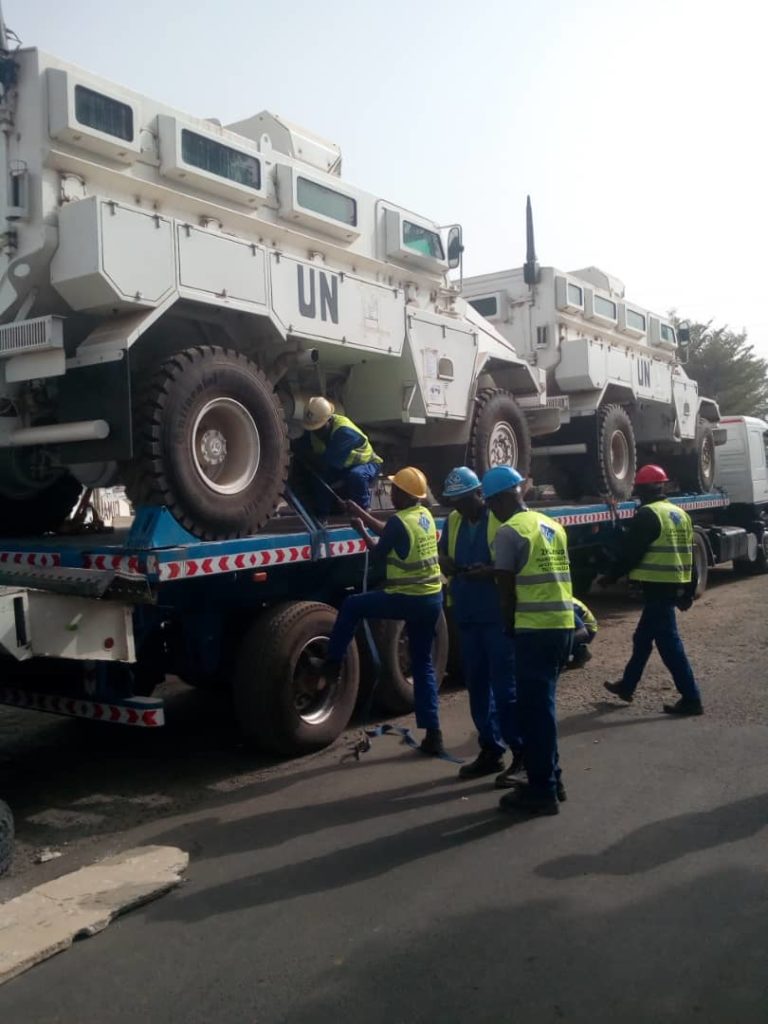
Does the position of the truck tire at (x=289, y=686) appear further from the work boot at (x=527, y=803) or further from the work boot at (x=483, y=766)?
the work boot at (x=527, y=803)

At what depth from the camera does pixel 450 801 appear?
5.11 meters

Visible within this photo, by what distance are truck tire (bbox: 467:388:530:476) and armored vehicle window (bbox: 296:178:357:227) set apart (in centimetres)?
226

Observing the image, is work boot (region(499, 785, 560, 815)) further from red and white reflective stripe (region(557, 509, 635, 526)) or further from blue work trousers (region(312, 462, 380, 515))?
red and white reflective stripe (region(557, 509, 635, 526))

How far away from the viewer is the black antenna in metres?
11.0

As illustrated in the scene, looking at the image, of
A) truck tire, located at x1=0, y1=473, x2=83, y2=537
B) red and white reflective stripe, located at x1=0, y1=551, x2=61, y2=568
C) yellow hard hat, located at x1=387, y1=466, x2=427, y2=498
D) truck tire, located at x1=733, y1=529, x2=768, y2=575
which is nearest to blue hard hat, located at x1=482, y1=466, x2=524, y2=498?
yellow hard hat, located at x1=387, y1=466, x2=427, y2=498

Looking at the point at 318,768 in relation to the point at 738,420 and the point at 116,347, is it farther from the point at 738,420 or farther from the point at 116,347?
the point at 738,420

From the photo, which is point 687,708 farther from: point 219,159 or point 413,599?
point 219,159

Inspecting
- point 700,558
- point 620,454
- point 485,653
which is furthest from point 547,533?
point 700,558

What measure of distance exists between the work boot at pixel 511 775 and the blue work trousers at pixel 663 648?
195 cm

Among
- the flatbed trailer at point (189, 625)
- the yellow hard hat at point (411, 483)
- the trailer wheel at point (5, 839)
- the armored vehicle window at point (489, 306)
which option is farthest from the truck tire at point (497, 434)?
the trailer wheel at point (5, 839)

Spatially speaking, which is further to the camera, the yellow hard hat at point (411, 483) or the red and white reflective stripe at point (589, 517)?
the red and white reflective stripe at point (589, 517)

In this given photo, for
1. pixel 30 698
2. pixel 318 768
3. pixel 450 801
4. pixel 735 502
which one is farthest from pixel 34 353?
pixel 735 502

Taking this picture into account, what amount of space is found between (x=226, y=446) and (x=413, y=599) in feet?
4.95

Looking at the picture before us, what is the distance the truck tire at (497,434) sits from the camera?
8586 mm
